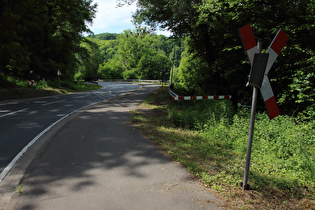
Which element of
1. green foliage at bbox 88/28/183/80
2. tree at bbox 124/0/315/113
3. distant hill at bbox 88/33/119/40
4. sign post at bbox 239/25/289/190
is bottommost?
sign post at bbox 239/25/289/190

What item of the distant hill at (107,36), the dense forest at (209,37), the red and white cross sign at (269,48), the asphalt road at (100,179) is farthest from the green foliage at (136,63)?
the distant hill at (107,36)

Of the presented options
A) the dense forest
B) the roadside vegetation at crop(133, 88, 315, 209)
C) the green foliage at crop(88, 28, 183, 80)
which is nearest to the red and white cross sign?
the roadside vegetation at crop(133, 88, 315, 209)

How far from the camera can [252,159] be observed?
4.46 m

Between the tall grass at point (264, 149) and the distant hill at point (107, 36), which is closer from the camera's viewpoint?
the tall grass at point (264, 149)

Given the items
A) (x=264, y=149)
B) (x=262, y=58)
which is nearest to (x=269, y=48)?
(x=262, y=58)

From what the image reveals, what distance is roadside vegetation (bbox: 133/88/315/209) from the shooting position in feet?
9.70

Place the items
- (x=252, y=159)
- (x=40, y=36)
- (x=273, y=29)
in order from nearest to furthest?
(x=252, y=159), (x=273, y=29), (x=40, y=36)

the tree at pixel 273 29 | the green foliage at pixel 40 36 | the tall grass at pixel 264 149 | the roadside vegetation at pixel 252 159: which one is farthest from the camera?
the green foliage at pixel 40 36

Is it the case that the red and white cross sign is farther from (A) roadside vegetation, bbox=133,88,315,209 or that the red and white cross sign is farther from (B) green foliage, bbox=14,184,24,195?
(B) green foliage, bbox=14,184,24,195

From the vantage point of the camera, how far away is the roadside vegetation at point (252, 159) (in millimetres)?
2955

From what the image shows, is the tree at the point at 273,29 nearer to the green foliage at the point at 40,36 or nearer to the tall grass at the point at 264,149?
the tall grass at the point at 264,149

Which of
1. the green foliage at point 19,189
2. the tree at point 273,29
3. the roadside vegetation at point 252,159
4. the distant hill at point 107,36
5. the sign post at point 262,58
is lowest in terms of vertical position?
the green foliage at point 19,189

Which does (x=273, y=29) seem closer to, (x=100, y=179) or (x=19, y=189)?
(x=100, y=179)

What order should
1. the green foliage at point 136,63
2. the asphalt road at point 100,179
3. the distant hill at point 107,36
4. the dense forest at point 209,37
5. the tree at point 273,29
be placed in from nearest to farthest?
the asphalt road at point 100,179
the tree at point 273,29
the dense forest at point 209,37
the green foliage at point 136,63
the distant hill at point 107,36
